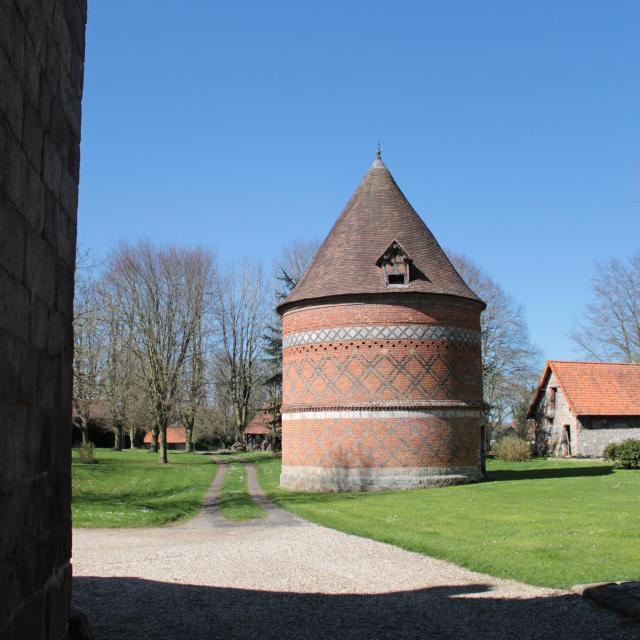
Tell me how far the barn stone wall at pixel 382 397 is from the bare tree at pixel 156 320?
54.3 feet

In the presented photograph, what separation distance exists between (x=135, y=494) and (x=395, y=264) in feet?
37.0

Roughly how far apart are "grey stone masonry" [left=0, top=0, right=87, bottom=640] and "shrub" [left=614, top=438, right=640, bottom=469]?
96.7ft

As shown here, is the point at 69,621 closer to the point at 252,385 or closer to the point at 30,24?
the point at 30,24

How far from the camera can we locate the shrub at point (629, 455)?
101 feet

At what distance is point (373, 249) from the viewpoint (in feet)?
83.6

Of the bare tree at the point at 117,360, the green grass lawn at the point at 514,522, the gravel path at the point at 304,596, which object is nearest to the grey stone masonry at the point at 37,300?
the gravel path at the point at 304,596

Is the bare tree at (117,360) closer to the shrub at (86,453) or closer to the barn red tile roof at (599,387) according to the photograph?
the shrub at (86,453)

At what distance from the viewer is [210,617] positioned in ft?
25.5

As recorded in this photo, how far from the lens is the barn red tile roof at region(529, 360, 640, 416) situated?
1554 inches

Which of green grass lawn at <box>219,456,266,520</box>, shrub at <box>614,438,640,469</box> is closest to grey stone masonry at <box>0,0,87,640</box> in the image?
green grass lawn at <box>219,456,266,520</box>

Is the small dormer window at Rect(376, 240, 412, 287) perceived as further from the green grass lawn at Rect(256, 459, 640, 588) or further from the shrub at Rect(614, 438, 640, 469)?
the shrub at Rect(614, 438, 640, 469)

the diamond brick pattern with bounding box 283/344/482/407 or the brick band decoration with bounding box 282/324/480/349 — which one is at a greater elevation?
the brick band decoration with bounding box 282/324/480/349

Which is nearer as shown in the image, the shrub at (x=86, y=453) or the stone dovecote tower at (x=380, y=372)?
the stone dovecote tower at (x=380, y=372)

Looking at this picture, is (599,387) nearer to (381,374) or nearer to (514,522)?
(381,374)
